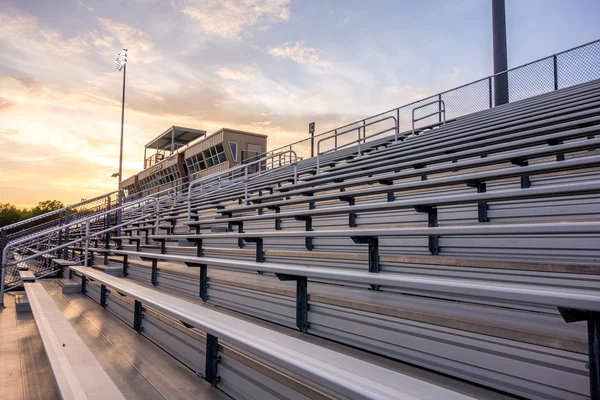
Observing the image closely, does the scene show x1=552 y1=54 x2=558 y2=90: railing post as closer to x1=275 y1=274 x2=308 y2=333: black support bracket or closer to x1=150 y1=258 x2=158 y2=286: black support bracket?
x1=275 y1=274 x2=308 y2=333: black support bracket

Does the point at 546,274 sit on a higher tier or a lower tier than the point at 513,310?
higher

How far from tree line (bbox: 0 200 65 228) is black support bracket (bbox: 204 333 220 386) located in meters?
40.3

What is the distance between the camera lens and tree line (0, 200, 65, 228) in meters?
40.3

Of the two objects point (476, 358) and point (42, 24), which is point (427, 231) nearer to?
point (476, 358)

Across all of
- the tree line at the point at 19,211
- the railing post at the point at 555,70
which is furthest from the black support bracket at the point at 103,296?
the tree line at the point at 19,211

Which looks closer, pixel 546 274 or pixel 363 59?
pixel 546 274

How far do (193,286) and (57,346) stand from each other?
38.9 inches

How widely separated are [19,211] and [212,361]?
192ft

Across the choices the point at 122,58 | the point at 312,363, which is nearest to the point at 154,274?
the point at 312,363

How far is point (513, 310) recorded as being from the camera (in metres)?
1.31

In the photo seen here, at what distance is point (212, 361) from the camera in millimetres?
1758

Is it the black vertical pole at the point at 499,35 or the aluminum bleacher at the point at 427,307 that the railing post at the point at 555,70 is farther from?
the aluminum bleacher at the point at 427,307

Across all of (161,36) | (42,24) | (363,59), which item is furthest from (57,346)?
(363,59)

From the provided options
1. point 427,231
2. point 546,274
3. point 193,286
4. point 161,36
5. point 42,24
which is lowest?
point 193,286
